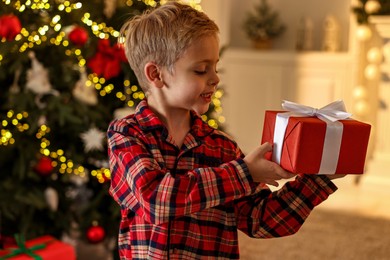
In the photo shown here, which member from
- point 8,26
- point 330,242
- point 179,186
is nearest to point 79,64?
point 8,26

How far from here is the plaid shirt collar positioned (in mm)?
1342

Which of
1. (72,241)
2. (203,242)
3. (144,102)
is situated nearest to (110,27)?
(72,241)

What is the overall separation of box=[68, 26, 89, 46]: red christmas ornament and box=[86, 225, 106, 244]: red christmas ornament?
0.83m

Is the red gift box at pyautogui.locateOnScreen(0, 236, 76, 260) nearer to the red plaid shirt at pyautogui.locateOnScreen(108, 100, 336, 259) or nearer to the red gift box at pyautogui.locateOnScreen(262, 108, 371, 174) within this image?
the red plaid shirt at pyautogui.locateOnScreen(108, 100, 336, 259)

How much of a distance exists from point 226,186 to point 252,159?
7 centimetres

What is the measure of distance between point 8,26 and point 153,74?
1.07m

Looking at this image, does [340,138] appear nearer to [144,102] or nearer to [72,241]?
[144,102]

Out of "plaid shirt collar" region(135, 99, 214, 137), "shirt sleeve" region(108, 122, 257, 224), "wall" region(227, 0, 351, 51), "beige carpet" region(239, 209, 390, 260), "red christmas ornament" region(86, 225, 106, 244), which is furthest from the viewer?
"wall" region(227, 0, 351, 51)

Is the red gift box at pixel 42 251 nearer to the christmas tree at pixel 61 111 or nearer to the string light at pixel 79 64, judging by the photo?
the christmas tree at pixel 61 111

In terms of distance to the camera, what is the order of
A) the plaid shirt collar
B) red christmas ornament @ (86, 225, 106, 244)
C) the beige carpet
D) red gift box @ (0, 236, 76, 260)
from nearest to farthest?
the plaid shirt collar, red gift box @ (0, 236, 76, 260), red christmas ornament @ (86, 225, 106, 244), the beige carpet

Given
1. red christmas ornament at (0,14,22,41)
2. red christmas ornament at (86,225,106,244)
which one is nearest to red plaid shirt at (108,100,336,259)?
red christmas ornament at (0,14,22,41)

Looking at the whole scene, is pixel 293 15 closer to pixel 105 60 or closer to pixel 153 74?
pixel 105 60

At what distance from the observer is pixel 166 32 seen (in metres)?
1.31

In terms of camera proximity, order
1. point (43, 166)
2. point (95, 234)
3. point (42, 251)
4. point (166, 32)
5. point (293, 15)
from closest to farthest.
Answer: point (166, 32) < point (42, 251) < point (43, 166) < point (95, 234) < point (293, 15)
